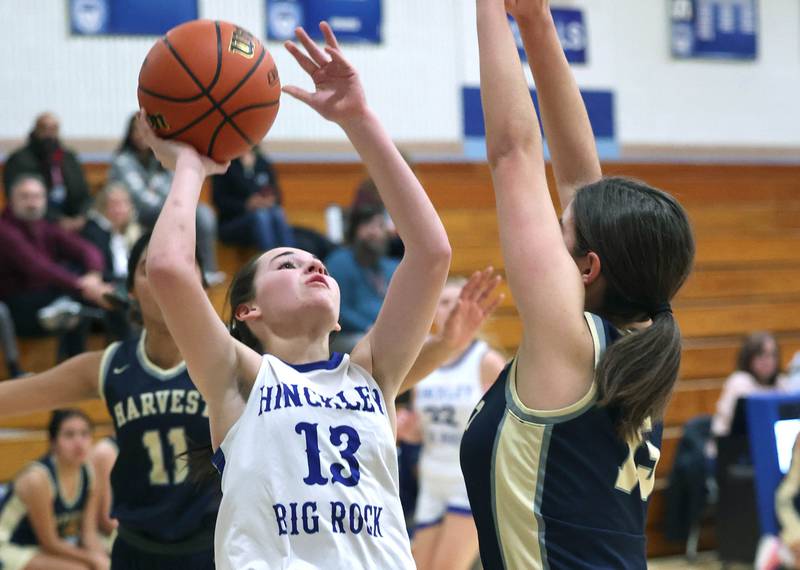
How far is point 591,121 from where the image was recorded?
11.6 m

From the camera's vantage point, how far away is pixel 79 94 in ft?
31.1

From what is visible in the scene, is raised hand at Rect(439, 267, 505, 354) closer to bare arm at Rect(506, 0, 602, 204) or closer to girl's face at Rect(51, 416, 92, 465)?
bare arm at Rect(506, 0, 602, 204)

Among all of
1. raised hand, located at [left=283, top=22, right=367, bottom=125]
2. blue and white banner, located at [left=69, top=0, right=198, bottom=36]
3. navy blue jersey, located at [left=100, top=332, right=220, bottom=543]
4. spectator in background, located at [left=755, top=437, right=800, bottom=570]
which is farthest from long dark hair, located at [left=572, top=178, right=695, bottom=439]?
Answer: blue and white banner, located at [left=69, top=0, right=198, bottom=36]

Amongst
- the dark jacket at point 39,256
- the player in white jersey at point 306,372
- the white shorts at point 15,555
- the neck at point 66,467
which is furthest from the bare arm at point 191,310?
the dark jacket at point 39,256

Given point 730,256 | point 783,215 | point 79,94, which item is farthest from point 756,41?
point 79,94

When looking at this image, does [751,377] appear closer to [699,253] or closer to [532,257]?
[699,253]

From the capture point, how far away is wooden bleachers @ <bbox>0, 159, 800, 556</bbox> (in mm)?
8984

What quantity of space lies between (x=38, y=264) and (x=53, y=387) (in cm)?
432

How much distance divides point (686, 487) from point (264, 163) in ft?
13.3

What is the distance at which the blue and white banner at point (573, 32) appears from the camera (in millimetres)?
11328

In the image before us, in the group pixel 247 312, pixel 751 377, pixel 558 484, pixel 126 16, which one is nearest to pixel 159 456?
pixel 247 312

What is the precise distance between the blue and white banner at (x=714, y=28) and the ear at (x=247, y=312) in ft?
34.0

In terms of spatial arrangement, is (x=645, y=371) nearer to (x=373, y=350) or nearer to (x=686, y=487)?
(x=373, y=350)

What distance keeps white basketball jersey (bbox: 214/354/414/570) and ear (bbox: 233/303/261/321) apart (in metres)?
0.19
